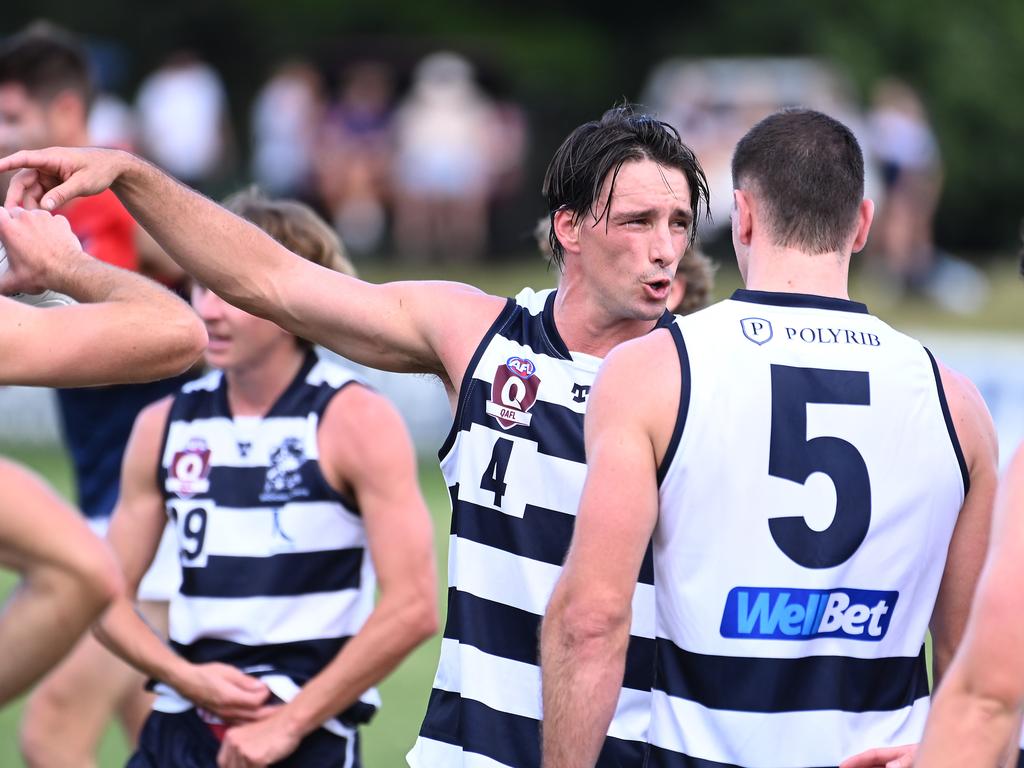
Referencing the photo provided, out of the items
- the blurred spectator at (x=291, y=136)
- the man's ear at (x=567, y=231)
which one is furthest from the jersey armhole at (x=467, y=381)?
the blurred spectator at (x=291, y=136)

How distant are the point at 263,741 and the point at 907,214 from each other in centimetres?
1622

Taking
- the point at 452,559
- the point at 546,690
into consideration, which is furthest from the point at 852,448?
the point at 452,559

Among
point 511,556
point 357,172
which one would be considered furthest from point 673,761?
point 357,172

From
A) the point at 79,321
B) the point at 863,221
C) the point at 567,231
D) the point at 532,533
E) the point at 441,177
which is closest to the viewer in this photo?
the point at 79,321

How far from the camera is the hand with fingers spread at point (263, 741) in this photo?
4.30m

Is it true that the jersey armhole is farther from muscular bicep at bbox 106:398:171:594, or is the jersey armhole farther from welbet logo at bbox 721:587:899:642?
muscular bicep at bbox 106:398:171:594

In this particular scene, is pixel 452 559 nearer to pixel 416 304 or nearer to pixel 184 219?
pixel 416 304

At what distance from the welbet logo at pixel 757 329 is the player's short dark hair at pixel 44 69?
3.99 meters

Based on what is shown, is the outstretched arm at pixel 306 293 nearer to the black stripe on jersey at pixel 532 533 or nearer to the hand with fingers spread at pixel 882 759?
the black stripe on jersey at pixel 532 533

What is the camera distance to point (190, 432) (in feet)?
15.2

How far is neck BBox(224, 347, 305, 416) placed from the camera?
462 centimetres

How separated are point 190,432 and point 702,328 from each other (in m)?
1.92

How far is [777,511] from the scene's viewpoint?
10.3 ft

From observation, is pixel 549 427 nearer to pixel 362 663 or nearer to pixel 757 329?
pixel 757 329
